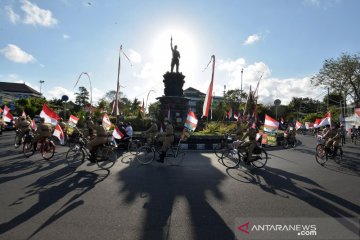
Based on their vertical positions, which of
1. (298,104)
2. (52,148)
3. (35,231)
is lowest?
(35,231)

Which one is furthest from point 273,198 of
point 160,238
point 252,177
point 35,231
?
point 35,231

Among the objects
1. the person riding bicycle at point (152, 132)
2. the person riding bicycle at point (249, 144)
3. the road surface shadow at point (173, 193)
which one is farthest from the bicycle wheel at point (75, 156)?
the person riding bicycle at point (249, 144)

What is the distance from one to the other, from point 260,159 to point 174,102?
1278cm

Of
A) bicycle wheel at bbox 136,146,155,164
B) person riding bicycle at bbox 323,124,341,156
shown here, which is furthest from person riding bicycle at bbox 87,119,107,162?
person riding bicycle at bbox 323,124,341,156

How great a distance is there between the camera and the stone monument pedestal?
72.1ft

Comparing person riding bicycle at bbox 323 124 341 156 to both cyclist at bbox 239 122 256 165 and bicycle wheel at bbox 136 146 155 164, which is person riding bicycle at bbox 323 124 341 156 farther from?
bicycle wheel at bbox 136 146 155 164

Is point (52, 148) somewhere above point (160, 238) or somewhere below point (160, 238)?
above

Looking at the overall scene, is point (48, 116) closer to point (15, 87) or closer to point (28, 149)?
point (28, 149)

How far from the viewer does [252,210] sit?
5.38 metres

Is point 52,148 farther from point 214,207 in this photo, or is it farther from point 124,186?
point 214,207

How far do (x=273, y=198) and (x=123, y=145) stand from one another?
10.0 metres

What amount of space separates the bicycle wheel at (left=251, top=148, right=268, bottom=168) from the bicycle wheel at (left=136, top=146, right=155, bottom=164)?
12.8 ft

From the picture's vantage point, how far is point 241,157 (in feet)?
33.6

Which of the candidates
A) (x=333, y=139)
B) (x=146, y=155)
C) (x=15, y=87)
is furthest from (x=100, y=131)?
(x=15, y=87)
